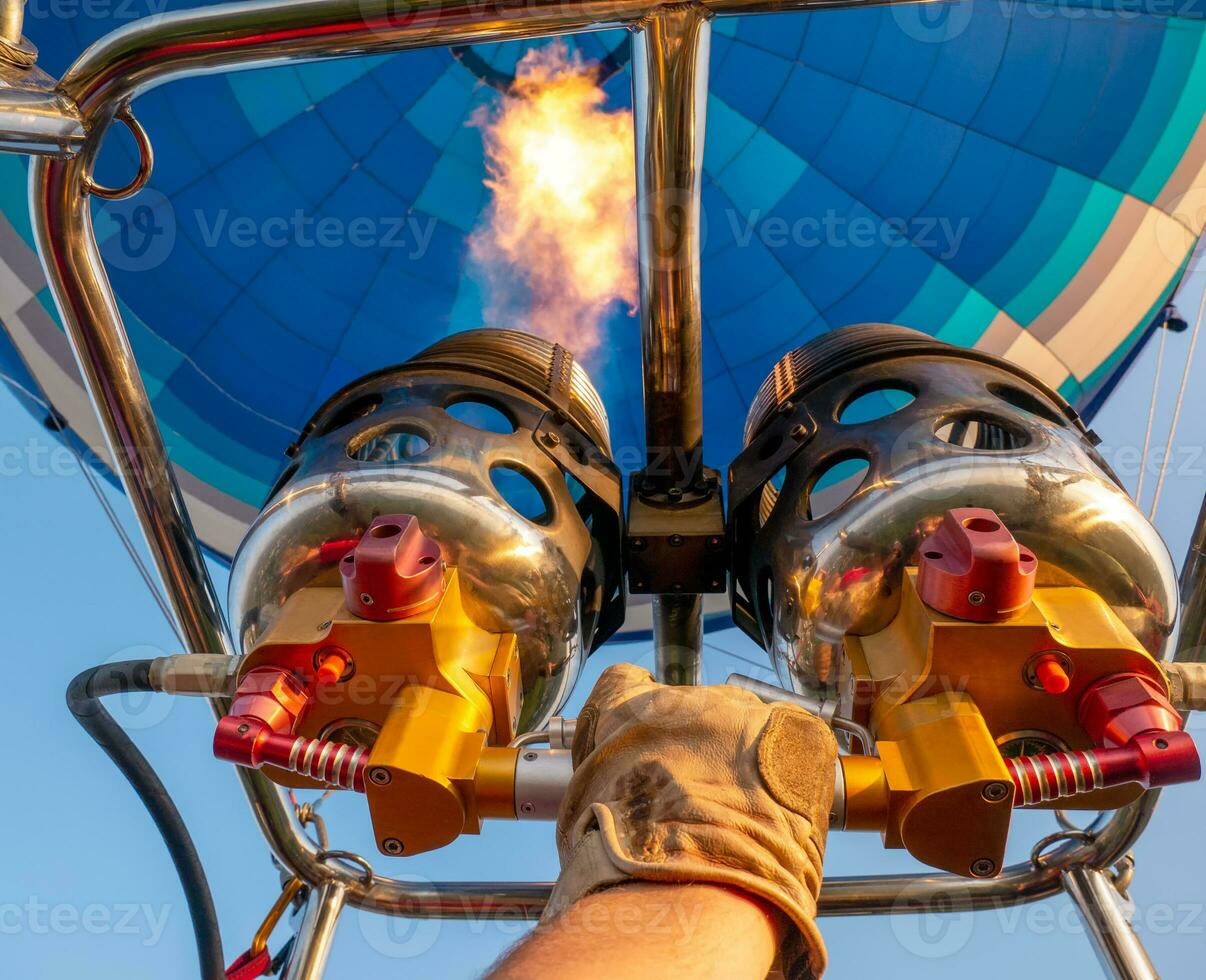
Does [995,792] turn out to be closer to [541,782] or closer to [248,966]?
[541,782]

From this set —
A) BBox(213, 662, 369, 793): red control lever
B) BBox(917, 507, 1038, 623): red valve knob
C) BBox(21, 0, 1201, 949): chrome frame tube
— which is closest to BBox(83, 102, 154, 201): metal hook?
BBox(21, 0, 1201, 949): chrome frame tube

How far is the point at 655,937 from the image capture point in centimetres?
69

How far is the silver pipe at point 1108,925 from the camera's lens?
1.52 meters

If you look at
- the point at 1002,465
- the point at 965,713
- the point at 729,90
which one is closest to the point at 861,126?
the point at 729,90

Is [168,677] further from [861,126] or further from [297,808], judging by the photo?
[861,126]

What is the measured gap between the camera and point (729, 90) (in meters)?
3.92

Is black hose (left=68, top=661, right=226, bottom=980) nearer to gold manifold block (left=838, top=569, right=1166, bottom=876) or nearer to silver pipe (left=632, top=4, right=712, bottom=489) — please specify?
silver pipe (left=632, top=4, right=712, bottom=489)

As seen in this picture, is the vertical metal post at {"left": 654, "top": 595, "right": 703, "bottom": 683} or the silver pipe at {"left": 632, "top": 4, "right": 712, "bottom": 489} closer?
A: the silver pipe at {"left": 632, "top": 4, "right": 712, "bottom": 489}

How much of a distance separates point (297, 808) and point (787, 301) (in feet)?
9.32

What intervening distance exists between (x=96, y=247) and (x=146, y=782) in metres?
0.79

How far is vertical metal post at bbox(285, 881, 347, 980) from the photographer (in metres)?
1.64

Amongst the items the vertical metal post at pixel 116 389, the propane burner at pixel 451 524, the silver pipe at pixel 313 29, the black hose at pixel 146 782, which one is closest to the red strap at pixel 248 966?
the black hose at pixel 146 782

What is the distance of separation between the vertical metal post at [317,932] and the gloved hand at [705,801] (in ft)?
2.96

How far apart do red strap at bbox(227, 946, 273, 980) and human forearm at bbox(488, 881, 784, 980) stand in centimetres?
125
